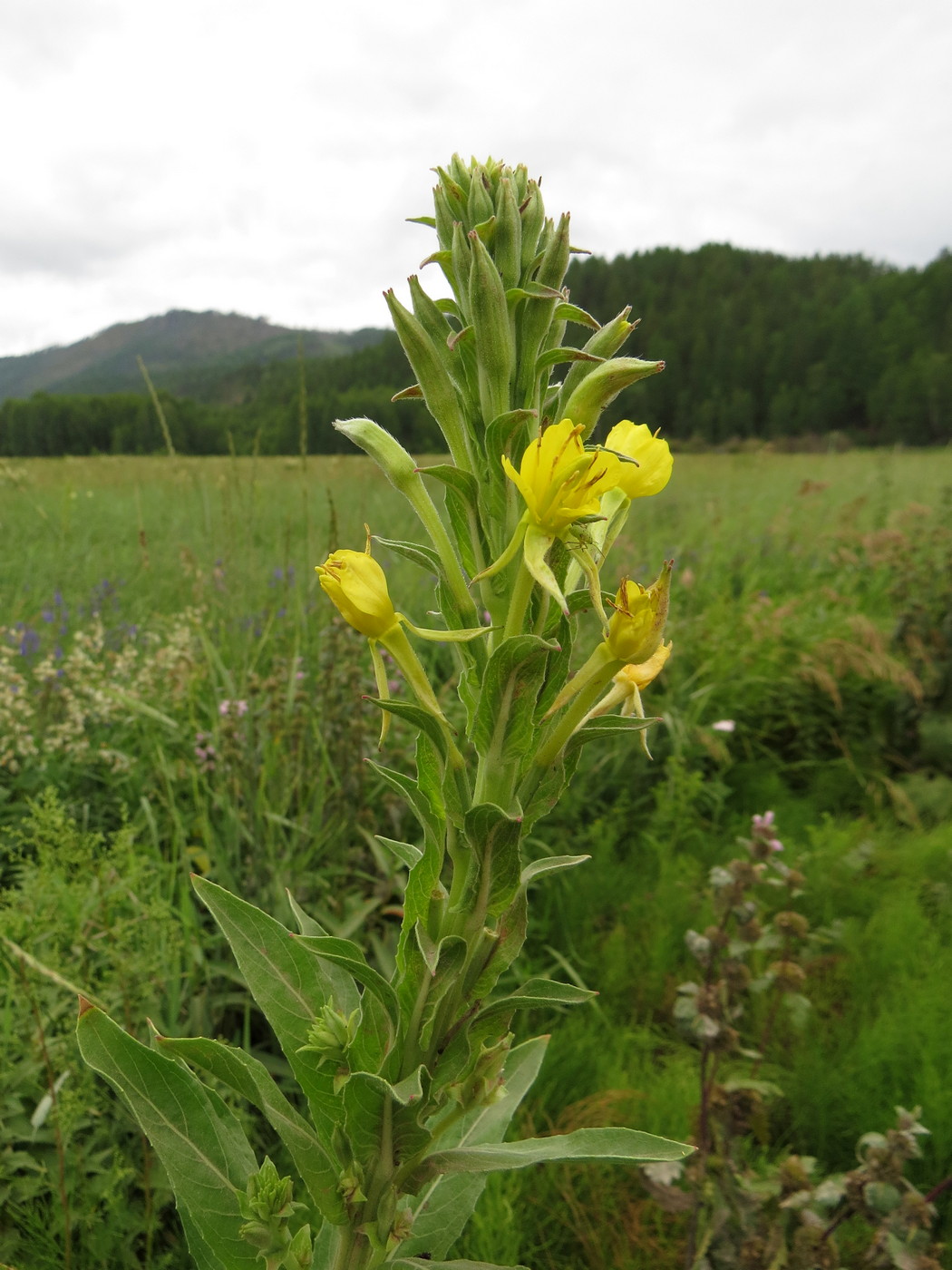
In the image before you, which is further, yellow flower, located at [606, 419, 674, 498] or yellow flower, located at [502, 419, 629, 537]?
yellow flower, located at [606, 419, 674, 498]

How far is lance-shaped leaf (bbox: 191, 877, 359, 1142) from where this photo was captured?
3.07ft

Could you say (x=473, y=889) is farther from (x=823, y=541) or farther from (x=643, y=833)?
(x=823, y=541)

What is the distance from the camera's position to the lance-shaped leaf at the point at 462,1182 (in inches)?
41.4

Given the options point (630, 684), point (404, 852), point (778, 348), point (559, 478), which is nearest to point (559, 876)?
point (404, 852)

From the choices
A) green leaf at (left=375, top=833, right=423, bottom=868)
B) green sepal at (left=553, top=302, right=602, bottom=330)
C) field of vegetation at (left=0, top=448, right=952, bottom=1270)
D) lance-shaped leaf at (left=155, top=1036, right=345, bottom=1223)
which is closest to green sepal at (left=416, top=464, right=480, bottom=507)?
green sepal at (left=553, top=302, right=602, bottom=330)

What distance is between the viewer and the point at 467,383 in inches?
37.8

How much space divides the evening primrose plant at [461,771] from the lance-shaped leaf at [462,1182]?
0.13m

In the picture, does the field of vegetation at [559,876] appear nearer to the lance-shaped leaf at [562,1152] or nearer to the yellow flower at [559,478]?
the lance-shaped leaf at [562,1152]

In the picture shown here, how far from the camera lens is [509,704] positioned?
2.72 feet

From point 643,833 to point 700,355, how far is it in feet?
137

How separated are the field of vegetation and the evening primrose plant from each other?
0.44m

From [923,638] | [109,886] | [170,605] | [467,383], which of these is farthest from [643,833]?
[170,605]

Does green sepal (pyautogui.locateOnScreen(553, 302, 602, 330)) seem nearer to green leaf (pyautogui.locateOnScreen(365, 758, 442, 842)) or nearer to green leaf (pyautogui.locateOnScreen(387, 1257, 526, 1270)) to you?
green leaf (pyautogui.locateOnScreen(365, 758, 442, 842))

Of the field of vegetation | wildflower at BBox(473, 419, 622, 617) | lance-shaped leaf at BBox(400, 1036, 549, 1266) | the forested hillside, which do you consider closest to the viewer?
wildflower at BBox(473, 419, 622, 617)
